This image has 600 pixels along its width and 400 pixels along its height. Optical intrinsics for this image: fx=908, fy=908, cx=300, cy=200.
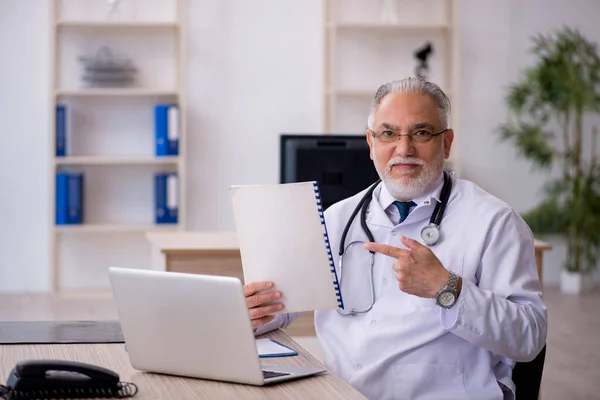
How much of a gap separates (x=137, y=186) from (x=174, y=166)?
30 cm

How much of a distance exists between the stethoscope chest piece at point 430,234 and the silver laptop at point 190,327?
47 centimetres

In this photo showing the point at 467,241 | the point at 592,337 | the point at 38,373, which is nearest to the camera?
the point at 38,373

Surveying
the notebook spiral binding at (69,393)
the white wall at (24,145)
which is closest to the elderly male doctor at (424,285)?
the notebook spiral binding at (69,393)

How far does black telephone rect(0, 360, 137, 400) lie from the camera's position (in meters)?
1.50

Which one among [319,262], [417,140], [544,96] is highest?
[544,96]

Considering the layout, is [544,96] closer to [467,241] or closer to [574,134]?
[574,134]

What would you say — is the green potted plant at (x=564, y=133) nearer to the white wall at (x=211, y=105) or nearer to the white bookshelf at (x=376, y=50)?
the white bookshelf at (x=376, y=50)

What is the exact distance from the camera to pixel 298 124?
6547mm

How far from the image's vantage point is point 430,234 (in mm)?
2025

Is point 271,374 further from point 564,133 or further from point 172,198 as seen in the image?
point 564,133

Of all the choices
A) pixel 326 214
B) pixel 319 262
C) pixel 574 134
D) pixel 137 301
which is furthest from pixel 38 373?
pixel 574 134

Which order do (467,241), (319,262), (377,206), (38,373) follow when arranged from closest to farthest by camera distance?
(38,373) → (319,262) → (467,241) → (377,206)

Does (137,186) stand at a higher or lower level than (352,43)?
lower

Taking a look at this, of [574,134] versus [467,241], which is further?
[574,134]
